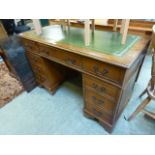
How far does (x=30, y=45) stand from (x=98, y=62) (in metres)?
0.90

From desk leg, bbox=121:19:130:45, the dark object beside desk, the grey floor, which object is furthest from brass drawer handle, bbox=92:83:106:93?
the dark object beside desk

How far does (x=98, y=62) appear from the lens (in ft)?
2.65

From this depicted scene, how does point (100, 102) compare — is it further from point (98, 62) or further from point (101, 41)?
point (101, 41)

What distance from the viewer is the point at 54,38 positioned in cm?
115

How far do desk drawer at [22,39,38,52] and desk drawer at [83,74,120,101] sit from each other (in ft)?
2.23

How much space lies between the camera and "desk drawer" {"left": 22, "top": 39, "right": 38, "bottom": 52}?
1.26 metres

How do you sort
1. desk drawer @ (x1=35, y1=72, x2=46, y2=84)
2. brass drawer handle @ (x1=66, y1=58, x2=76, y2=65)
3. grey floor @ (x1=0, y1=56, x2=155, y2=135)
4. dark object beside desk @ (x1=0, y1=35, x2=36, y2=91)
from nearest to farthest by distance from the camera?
brass drawer handle @ (x1=66, y1=58, x2=76, y2=65)
grey floor @ (x1=0, y1=56, x2=155, y2=135)
dark object beside desk @ (x1=0, y1=35, x2=36, y2=91)
desk drawer @ (x1=35, y1=72, x2=46, y2=84)

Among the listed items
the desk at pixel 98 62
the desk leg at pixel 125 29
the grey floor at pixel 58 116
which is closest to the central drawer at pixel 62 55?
the desk at pixel 98 62

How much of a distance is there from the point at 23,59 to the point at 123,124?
1482 mm

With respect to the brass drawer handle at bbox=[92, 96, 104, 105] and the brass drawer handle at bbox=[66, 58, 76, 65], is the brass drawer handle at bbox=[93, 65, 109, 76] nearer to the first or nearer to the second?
the brass drawer handle at bbox=[66, 58, 76, 65]

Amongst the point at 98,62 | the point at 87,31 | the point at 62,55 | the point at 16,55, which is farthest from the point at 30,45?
the point at 98,62

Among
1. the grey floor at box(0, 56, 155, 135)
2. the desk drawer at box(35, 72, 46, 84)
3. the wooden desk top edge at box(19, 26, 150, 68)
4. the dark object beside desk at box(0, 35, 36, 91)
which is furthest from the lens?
the desk drawer at box(35, 72, 46, 84)
